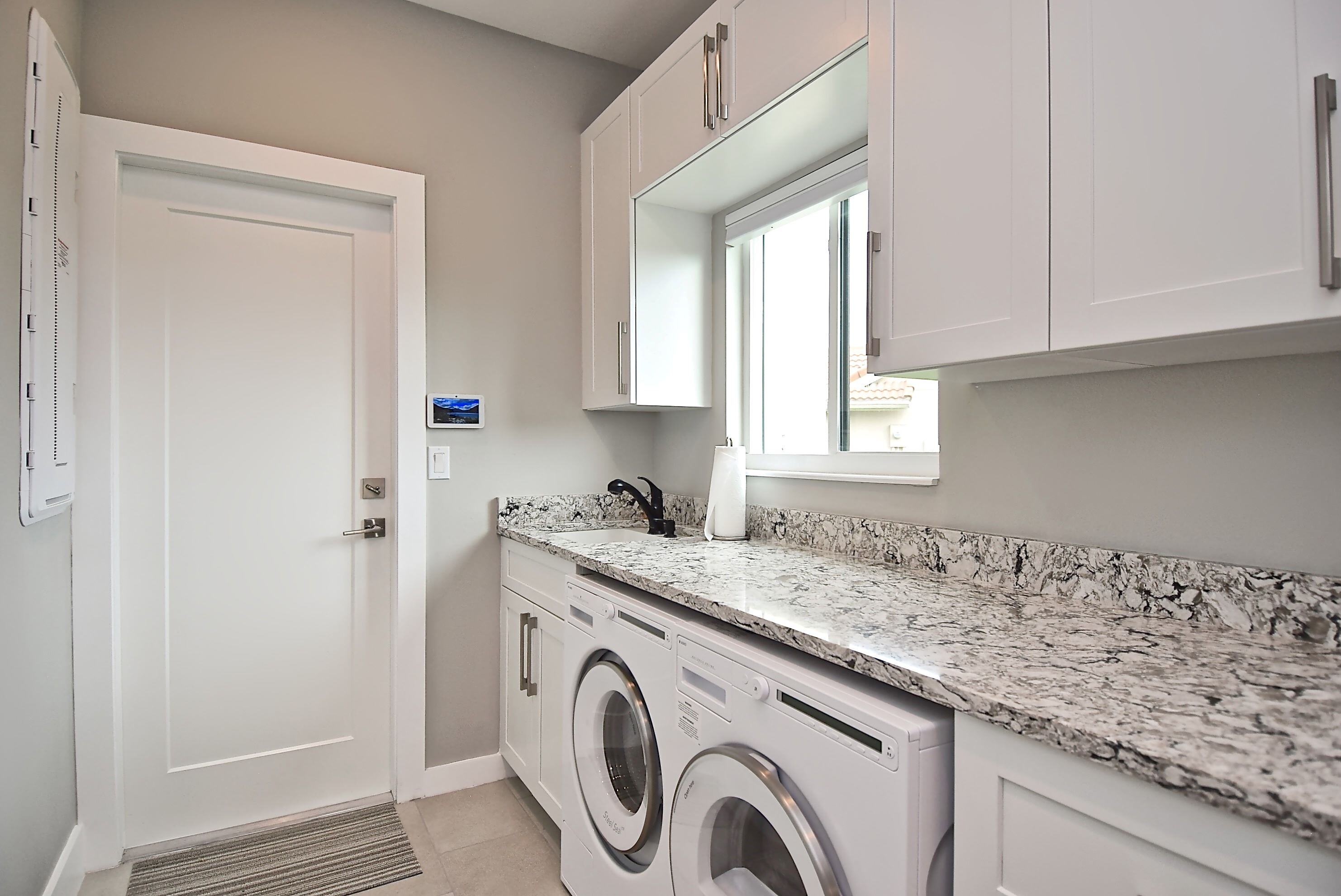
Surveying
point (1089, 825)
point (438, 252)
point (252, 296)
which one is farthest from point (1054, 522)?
point (252, 296)

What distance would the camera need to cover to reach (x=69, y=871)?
1776 millimetres

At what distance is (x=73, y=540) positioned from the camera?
1.91m

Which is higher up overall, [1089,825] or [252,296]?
[252,296]

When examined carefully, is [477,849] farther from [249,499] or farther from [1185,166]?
[1185,166]

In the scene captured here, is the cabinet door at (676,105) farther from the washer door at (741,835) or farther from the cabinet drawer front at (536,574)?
the washer door at (741,835)

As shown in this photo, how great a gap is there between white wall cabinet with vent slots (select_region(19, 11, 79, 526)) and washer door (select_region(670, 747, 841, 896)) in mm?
1556

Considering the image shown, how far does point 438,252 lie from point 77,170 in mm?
977

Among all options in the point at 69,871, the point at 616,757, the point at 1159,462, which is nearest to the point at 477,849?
the point at 616,757

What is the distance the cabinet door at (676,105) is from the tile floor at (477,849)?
205cm

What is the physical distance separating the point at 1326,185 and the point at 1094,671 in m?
0.62

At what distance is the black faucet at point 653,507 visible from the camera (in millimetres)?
2377

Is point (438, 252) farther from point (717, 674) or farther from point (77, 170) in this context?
point (717, 674)

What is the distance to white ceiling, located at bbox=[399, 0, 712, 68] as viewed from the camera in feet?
7.68

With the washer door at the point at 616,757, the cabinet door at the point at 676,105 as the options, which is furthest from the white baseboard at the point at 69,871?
the cabinet door at the point at 676,105
